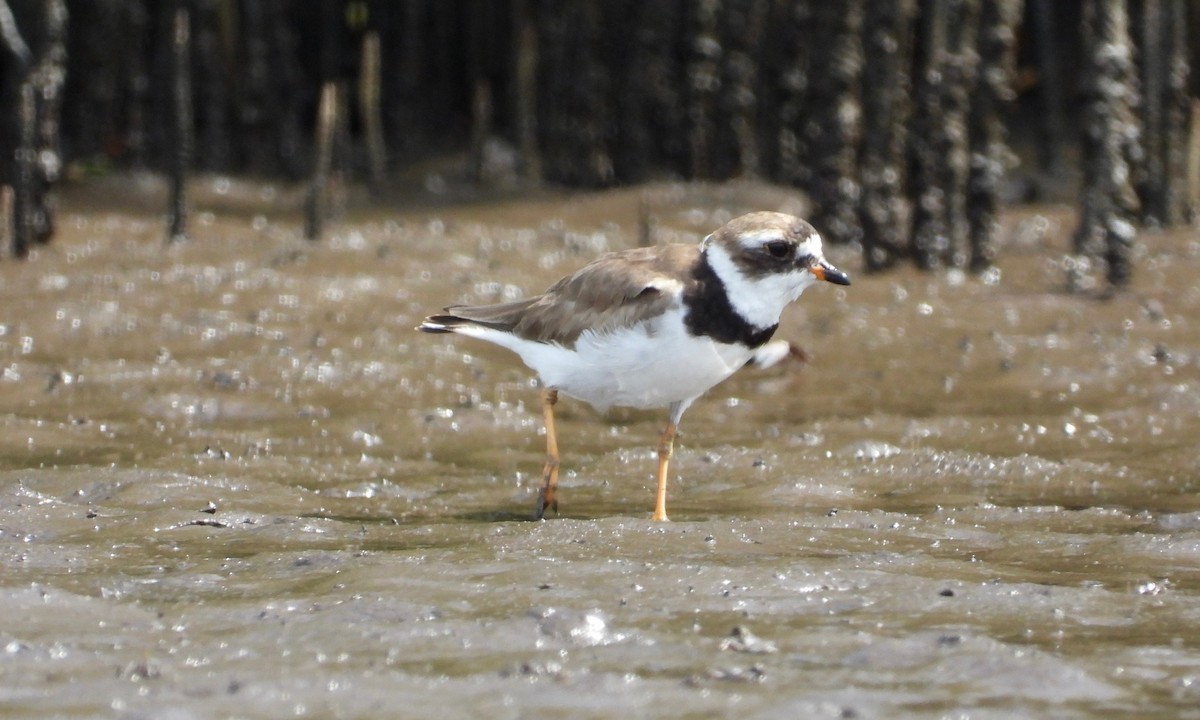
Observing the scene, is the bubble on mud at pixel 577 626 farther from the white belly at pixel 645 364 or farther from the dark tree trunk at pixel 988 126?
the dark tree trunk at pixel 988 126

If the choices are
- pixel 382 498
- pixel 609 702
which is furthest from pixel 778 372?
pixel 609 702

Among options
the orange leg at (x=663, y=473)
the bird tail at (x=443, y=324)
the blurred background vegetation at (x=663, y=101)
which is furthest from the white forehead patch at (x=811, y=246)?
the blurred background vegetation at (x=663, y=101)

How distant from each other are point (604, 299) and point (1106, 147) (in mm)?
5096


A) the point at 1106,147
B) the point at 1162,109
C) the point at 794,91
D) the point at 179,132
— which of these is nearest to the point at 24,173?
the point at 179,132

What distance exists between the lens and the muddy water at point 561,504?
3.79 metres

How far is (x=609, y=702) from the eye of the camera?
361 centimetres

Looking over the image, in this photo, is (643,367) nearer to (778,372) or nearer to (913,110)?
(778,372)

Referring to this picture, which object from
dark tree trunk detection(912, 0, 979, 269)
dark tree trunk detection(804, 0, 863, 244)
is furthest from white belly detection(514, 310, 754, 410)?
dark tree trunk detection(804, 0, 863, 244)

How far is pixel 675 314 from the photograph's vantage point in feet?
18.5

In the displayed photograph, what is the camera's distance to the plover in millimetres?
5660

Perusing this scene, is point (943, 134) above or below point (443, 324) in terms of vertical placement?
above

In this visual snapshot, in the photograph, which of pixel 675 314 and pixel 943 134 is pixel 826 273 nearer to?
pixel 675 314

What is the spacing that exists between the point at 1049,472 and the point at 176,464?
3.44 meters

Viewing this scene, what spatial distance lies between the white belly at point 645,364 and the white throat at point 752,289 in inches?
5.0
